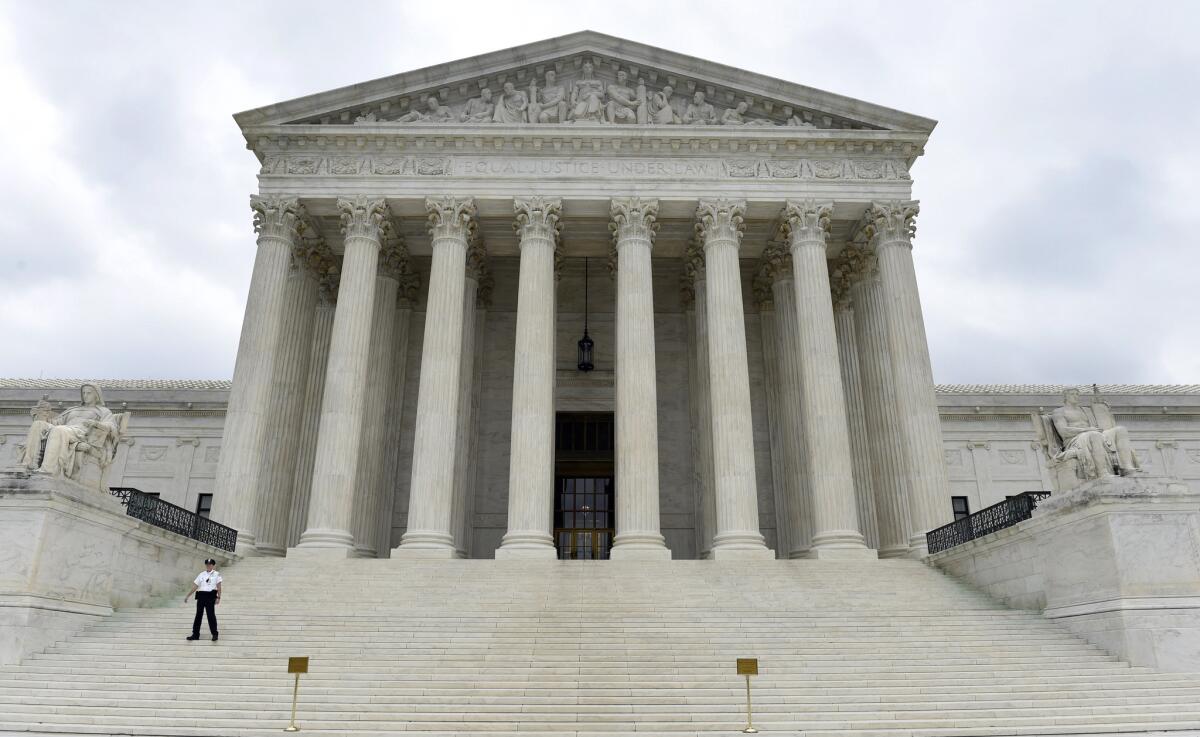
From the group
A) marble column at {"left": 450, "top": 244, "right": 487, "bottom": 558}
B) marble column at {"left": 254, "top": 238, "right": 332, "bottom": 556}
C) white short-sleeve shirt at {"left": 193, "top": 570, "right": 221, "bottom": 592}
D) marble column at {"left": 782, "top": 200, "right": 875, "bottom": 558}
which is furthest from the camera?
marble column at {"left": 450, "top": 244, "right": 487, "bottom": 558}

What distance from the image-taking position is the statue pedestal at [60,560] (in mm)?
13773

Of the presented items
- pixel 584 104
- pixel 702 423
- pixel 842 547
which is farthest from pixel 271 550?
pixel 584 104

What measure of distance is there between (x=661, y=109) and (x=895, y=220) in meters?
8.91

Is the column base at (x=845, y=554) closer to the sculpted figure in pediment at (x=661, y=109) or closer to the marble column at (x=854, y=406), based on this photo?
the marble column at (x=854, y=406)

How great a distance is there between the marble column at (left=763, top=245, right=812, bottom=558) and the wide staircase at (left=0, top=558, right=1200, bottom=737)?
852 centimetres

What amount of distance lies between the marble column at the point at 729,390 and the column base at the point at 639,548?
1.63m

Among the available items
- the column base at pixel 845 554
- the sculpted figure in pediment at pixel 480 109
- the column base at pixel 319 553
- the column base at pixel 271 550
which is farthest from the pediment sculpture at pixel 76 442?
the column base at pixel 845 554

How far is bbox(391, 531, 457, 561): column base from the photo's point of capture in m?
22.0

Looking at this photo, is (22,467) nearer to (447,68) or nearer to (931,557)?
(447,68)

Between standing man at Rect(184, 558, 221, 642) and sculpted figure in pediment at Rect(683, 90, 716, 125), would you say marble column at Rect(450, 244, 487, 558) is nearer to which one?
sculpted figure in pediment at Rect(683, 90, 716, 125)

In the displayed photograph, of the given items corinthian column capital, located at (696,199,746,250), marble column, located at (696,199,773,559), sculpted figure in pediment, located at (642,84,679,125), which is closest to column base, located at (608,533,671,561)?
marble column, located at (696,199,773,559)

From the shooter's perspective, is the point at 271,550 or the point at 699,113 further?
the point at 699,113

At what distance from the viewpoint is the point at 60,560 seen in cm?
1471

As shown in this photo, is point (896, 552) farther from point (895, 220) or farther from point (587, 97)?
point (587, 97)
